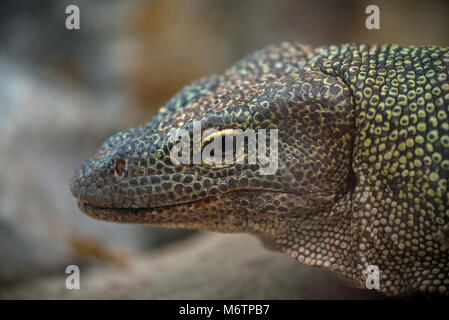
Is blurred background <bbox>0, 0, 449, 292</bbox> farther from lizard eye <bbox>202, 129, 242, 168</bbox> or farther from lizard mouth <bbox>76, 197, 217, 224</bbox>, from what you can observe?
lizard eye <bbox>202, 129, 242, 168</bbox>

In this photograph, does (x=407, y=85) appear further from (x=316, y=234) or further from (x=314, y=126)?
(x=316, y=234)

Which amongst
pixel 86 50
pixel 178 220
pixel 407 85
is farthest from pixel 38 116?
pixel 407 85

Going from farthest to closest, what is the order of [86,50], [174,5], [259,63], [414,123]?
[174,5] < [86,50] < [259,63] < [414,123]

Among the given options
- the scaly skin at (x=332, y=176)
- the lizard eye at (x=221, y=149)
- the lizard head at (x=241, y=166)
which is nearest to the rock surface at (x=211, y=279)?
the scaly skin at (x=332, y=176)

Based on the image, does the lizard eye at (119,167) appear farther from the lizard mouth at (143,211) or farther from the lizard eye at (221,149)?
the lizard eye at (221,149)

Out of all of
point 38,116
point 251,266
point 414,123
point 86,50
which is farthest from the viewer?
point 86,50

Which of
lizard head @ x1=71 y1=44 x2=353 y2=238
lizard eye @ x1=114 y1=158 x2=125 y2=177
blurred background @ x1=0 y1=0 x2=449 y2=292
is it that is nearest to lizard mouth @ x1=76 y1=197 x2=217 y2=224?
lizard head @ x1=71 y1=44 x2=353 y2=238

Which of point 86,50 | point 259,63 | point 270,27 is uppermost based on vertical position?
point 270,27
